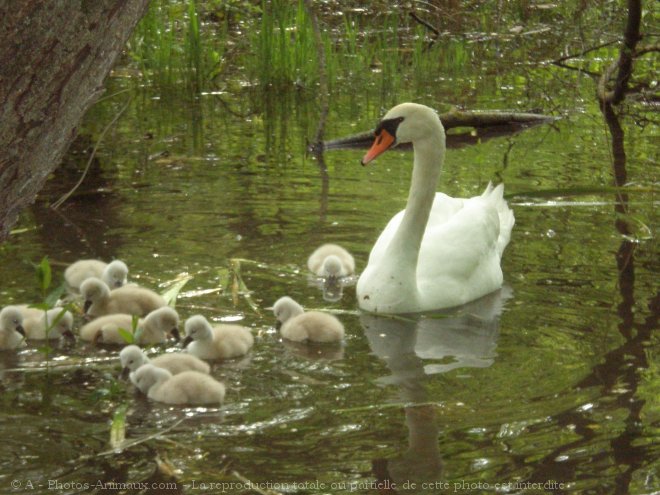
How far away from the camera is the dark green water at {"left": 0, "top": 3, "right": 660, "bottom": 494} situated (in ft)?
14.4

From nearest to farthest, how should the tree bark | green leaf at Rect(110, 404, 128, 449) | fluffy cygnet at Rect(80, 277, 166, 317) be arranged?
the tree bark → green leaf at Rect(110, 404, 128, 449) → fluffy cygnet at Rect(80, 277, 166, 317)

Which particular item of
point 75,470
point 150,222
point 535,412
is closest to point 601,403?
point 535,412

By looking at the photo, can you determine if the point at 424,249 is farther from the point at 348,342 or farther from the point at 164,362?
the point at 164,362

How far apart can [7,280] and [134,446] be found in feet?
8.12

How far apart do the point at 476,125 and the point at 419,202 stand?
16.5 feet

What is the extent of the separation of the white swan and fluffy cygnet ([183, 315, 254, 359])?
3.92 ft

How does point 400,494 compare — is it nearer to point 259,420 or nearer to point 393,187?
point 259,420

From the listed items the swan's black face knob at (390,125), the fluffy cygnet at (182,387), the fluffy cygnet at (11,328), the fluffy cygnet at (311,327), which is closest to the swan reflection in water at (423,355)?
the fluffy cygnet at (311,327)

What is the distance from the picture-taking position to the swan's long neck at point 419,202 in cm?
659

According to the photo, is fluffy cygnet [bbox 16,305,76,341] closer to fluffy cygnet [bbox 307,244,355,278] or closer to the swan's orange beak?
fluffy cygnet [bbox 307,244,355,278]

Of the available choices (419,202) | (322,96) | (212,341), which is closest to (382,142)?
(419,202)

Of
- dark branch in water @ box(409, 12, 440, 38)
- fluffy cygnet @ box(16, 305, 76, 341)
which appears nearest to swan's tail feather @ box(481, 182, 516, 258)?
fluffy cygnet @ box(16, 305, 76, 341)

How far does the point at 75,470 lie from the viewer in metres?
4.30

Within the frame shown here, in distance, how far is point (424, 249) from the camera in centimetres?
693
